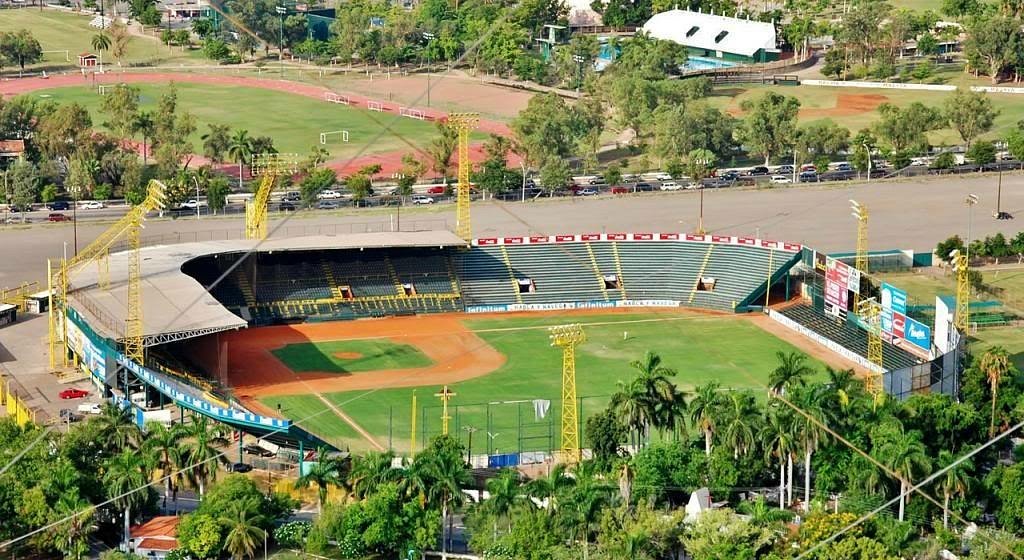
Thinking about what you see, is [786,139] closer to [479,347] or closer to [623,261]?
[623,261]

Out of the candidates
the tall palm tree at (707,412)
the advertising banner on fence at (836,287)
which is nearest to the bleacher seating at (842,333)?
the advertising banner on fence at (836,287)

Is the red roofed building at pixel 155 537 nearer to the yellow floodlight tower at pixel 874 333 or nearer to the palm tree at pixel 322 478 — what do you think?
the palm tree at pixel 322 478

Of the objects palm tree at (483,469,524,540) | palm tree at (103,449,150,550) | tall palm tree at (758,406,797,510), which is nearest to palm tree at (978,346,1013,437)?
tall palm tree at (758,406,797,510)

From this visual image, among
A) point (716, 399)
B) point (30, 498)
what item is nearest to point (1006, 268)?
point (716, 399)

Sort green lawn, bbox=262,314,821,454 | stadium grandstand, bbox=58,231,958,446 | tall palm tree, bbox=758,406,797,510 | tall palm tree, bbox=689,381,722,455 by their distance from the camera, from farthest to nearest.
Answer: stadium grandstand, bbox=58,231,958,446
green lawn, bbox=262,314,821,454
tall palm tree, bbox=689,381,722,455
tall palm tree, bbox=758,406,797,510

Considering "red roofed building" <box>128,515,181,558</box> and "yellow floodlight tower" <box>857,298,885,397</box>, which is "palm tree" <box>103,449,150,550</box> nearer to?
"red roofed building" <box>128,515,181,558</box>

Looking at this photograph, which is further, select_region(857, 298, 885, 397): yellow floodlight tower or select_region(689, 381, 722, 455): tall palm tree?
select_region(857, 298, 885, 397): yellow floodlight tower
